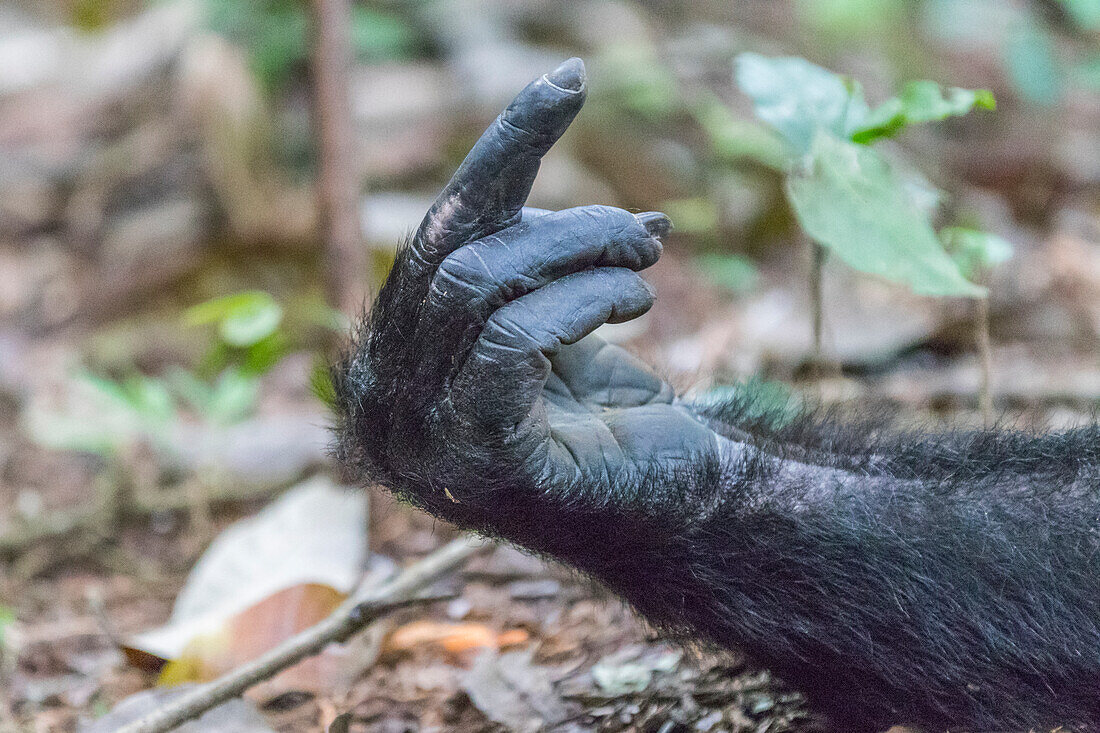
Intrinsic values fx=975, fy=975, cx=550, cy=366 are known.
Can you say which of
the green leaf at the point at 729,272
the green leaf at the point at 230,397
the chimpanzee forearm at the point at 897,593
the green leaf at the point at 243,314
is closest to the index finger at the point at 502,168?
the chimpanzee forearm at the point at 897,593

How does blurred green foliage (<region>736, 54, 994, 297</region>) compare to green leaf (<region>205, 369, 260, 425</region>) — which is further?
green leaf (<region>205, 369, 260, 425</region>)

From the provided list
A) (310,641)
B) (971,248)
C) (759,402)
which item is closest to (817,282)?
(971,248)

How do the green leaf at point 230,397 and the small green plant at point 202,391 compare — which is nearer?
the small green plant at point 202,391

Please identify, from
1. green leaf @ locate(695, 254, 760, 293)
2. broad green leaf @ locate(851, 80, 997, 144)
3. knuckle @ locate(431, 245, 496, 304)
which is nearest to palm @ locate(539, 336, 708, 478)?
knuckle @ locate(431, 245, 496, 304)

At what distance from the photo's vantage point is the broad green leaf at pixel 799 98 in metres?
1.98

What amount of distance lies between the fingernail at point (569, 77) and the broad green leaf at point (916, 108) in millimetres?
912

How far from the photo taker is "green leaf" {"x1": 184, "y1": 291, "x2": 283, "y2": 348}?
8.11 feet

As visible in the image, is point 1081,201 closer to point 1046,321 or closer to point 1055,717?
point 1046,321

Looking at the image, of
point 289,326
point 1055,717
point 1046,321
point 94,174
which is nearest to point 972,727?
point 1055,717

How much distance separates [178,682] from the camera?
1977mm

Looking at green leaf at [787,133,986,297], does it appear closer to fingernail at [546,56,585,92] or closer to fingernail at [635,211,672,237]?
fingernail at [635,211,672,237]

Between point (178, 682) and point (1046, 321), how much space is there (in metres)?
3.90

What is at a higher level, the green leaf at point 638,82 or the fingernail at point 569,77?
the fingernail at point 569,77

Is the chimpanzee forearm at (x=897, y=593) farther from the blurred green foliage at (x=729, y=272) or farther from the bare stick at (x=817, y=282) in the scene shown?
the blurred green foliage at (x=729, y=272)
